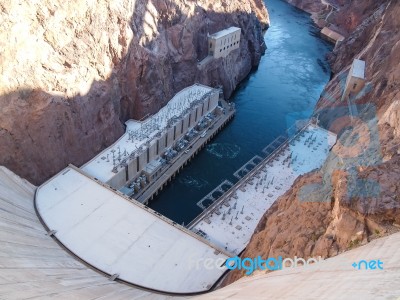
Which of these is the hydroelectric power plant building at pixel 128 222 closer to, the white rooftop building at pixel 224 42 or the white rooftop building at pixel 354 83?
the white rooftop building at pixel 224 42

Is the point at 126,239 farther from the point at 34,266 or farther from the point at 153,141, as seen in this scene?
the point at 153,141

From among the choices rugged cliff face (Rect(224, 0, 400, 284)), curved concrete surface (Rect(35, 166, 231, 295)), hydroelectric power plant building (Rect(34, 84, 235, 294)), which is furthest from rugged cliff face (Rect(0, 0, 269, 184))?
rugged cliff face (Rect(224, 0, 400, 284))

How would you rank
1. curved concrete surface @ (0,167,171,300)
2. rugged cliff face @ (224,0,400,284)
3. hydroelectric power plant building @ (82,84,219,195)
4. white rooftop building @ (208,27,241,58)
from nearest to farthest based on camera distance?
rugged cliff face @ (224,0,400,284) < curved concrete surface @ (0,167,171,300) < hydroelectric power plant building @ (82,84,219,195) < white rooftop building @ (208,27,241,58)

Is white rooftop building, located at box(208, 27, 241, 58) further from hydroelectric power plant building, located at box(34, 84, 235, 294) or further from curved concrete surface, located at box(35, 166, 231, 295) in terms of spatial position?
curved concrete surface, located at box(35, 166, 231, 295)

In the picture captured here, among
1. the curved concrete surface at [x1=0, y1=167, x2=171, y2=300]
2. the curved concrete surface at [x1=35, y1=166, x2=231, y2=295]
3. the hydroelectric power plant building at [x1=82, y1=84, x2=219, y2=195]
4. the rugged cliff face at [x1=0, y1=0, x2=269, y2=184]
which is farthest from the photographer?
the hydroelectric power plant building at [x1=82, y1=84, x2=219, y2=195]

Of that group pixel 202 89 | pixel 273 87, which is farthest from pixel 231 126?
pixel 273 87

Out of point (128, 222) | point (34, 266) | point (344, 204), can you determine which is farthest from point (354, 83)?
point (34, 266)
